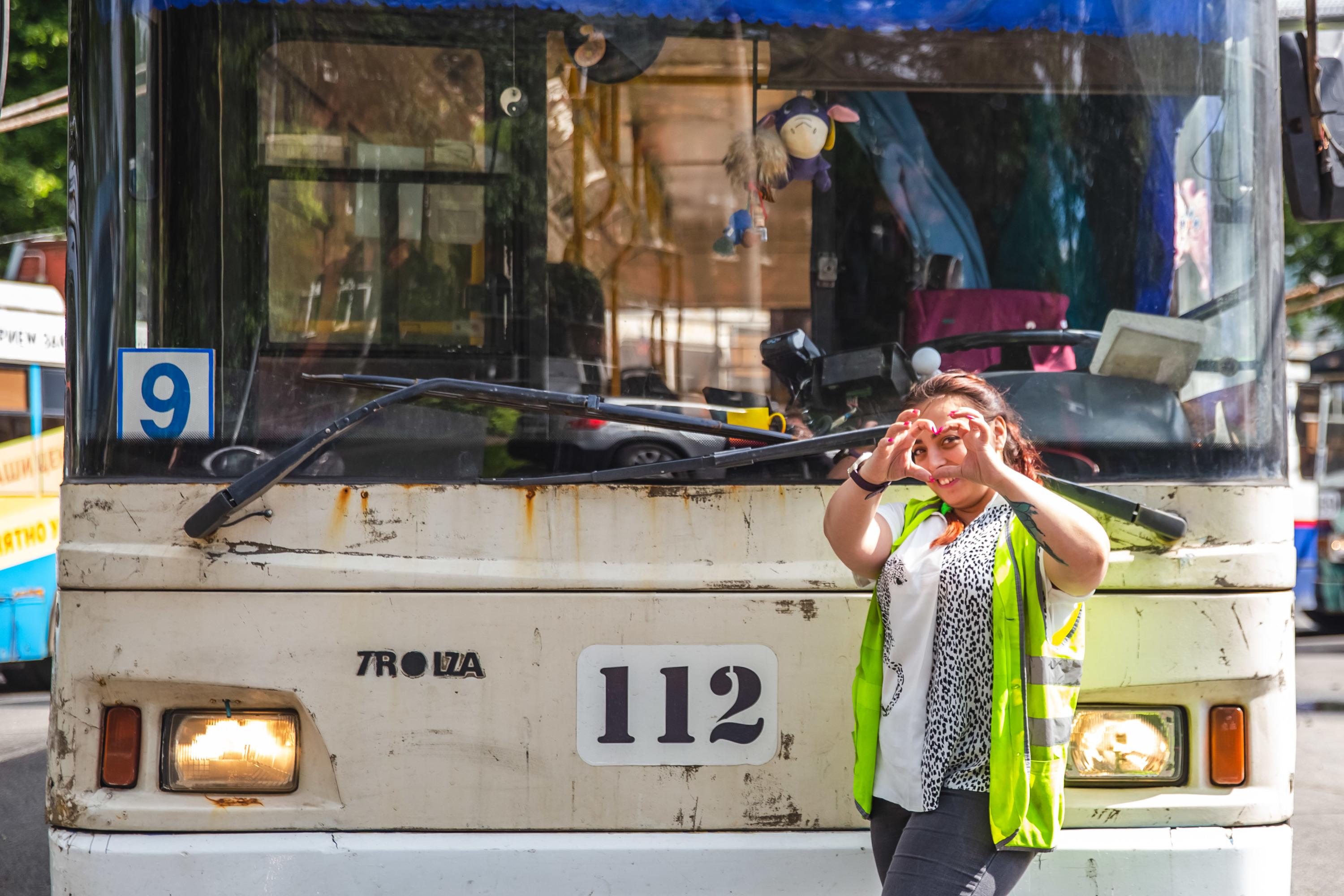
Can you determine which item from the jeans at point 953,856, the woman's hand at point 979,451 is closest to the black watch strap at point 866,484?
the woman's hand at point 979,451

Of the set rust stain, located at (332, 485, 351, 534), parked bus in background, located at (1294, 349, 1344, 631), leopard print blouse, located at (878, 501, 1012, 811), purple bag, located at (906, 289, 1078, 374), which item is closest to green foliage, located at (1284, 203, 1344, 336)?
parked bus in background, located at (1294, 349, 1344, 631)

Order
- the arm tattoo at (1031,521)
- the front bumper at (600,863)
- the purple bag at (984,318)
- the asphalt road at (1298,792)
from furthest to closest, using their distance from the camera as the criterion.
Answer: the asphalt road at (1298,792) → the purple bag at (984,318) → the front bumper at (600,863) → the arm tattoo at (1031,521)

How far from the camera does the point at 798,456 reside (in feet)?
8.30

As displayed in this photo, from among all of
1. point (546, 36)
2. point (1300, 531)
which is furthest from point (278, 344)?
point (1300, 531)

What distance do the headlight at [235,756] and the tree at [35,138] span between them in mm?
9898

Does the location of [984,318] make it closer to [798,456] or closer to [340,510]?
[798,456]

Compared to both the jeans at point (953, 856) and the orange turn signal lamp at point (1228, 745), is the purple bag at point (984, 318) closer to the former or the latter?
the orange turn signal lamp at point (1228, 745)

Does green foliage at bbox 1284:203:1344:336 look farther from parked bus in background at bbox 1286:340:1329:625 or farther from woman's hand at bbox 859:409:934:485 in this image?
woman's hand at bbox 859:409:934:485

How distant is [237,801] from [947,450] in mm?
1453

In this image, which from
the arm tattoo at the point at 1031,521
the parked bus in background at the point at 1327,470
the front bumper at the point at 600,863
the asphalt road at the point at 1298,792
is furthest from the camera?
the parked bus in background at the point at 1327,470

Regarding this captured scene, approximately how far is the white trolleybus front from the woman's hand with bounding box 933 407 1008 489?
1.36 ft

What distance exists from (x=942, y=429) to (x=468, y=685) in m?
1.00

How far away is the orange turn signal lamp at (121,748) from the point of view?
8.23 ft

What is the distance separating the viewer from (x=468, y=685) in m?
2.51
